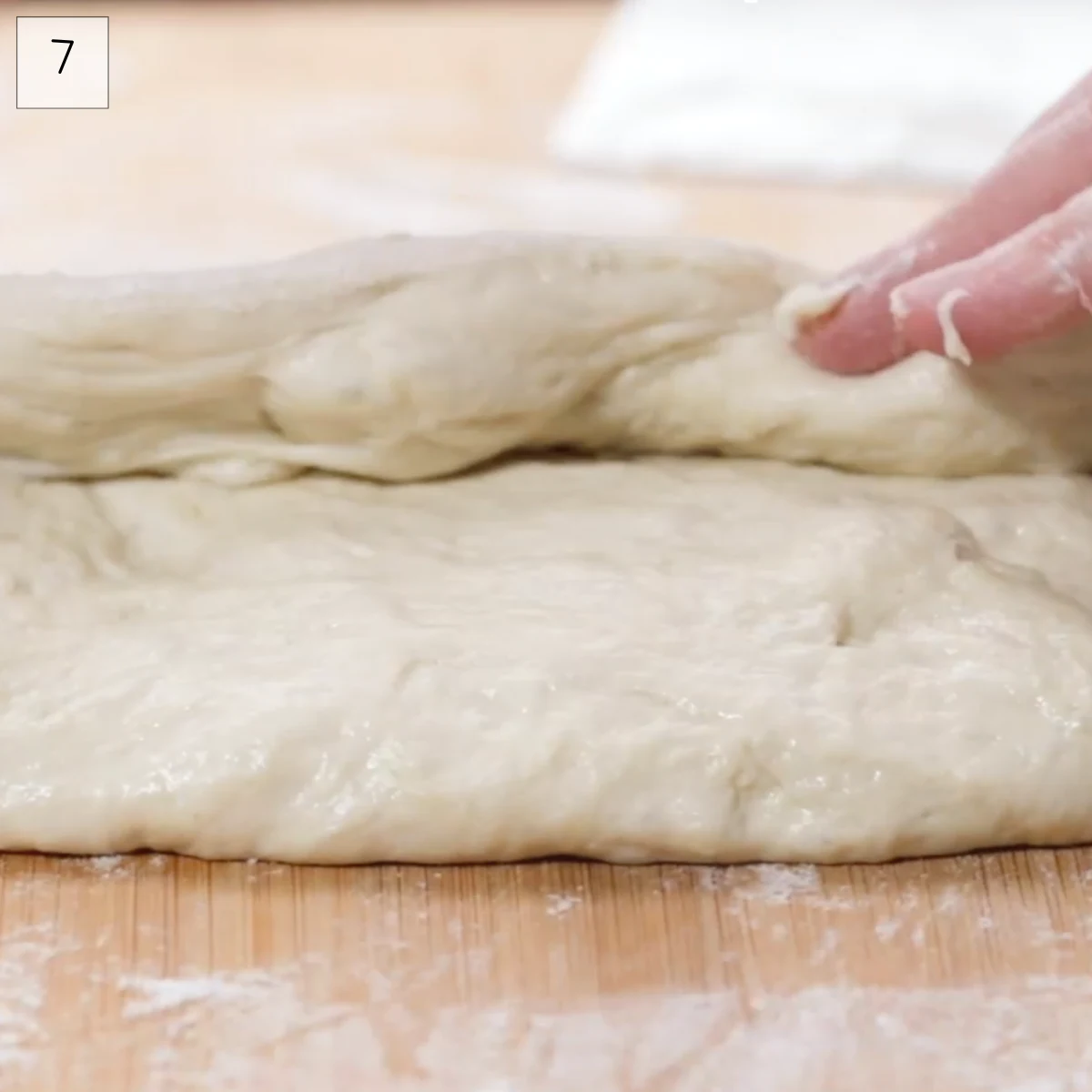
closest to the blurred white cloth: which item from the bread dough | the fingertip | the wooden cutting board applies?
the bread dough

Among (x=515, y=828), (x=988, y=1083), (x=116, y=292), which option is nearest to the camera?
(x=988, y=1083)

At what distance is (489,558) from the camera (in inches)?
52.2

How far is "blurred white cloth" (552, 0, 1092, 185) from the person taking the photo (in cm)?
221

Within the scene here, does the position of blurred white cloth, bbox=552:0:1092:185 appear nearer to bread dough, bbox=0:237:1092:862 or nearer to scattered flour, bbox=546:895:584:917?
bread dough, bbox=0:237:1092:862

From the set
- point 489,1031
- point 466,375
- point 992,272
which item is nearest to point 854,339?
point 992,272

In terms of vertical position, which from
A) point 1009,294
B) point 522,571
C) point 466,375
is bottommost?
point 522,571

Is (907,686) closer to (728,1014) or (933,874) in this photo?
(933,874)

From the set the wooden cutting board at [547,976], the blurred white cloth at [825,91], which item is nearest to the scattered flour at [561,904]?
the wooden cutting board at [547,976]

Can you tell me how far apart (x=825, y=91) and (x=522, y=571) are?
4.47ft

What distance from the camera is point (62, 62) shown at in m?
2.47

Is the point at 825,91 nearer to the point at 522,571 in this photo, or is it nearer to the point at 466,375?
the point at 466,375

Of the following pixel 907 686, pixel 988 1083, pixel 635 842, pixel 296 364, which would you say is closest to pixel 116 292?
pixel 296 364

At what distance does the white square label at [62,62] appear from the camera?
2.36 metres

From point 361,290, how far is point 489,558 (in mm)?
301
